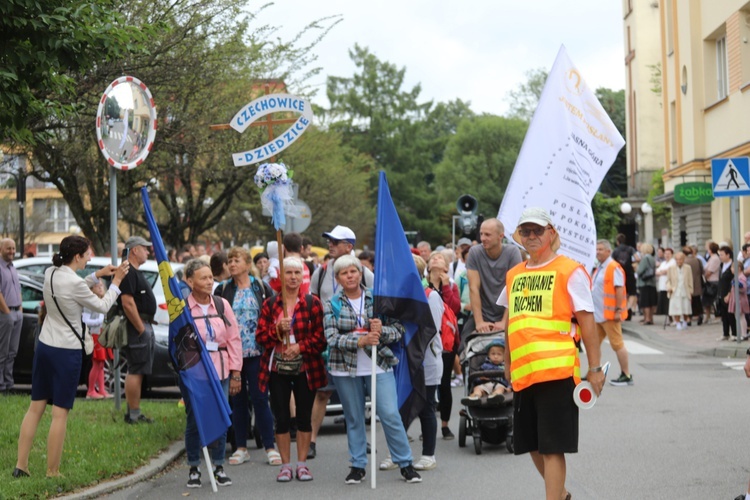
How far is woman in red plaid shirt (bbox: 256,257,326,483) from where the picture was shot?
31.3 feet

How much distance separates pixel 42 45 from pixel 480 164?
3293 inches

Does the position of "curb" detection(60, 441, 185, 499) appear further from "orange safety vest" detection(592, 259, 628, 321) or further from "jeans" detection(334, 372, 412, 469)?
"orange safety vest" detection(592, 259, 628, 321)

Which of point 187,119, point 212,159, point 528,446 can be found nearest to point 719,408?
point 528,446

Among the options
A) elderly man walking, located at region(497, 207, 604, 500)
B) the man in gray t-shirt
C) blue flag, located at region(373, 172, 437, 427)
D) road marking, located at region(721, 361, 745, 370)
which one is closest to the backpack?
the man in gray t-shirt

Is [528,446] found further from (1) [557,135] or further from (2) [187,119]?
(2) [187,119]

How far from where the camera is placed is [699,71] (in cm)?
3600

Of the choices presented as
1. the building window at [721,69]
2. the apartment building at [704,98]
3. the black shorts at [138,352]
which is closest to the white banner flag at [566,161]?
the black shorts at [138,352]

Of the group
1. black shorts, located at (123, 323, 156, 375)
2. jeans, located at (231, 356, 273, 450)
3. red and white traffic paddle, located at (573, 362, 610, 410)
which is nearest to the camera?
red and white traffic paddle, located at (573, 362, 610, 410)

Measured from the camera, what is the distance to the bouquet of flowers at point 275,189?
9820mm

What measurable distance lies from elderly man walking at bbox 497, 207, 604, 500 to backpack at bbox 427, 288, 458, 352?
4.50 metres

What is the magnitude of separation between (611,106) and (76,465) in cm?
8097

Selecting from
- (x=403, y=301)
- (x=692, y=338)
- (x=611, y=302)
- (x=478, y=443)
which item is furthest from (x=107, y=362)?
(x=692, y=338)

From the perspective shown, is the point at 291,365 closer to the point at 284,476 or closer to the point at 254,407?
the point at 284,476

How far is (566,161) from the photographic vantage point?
34.0 feet
